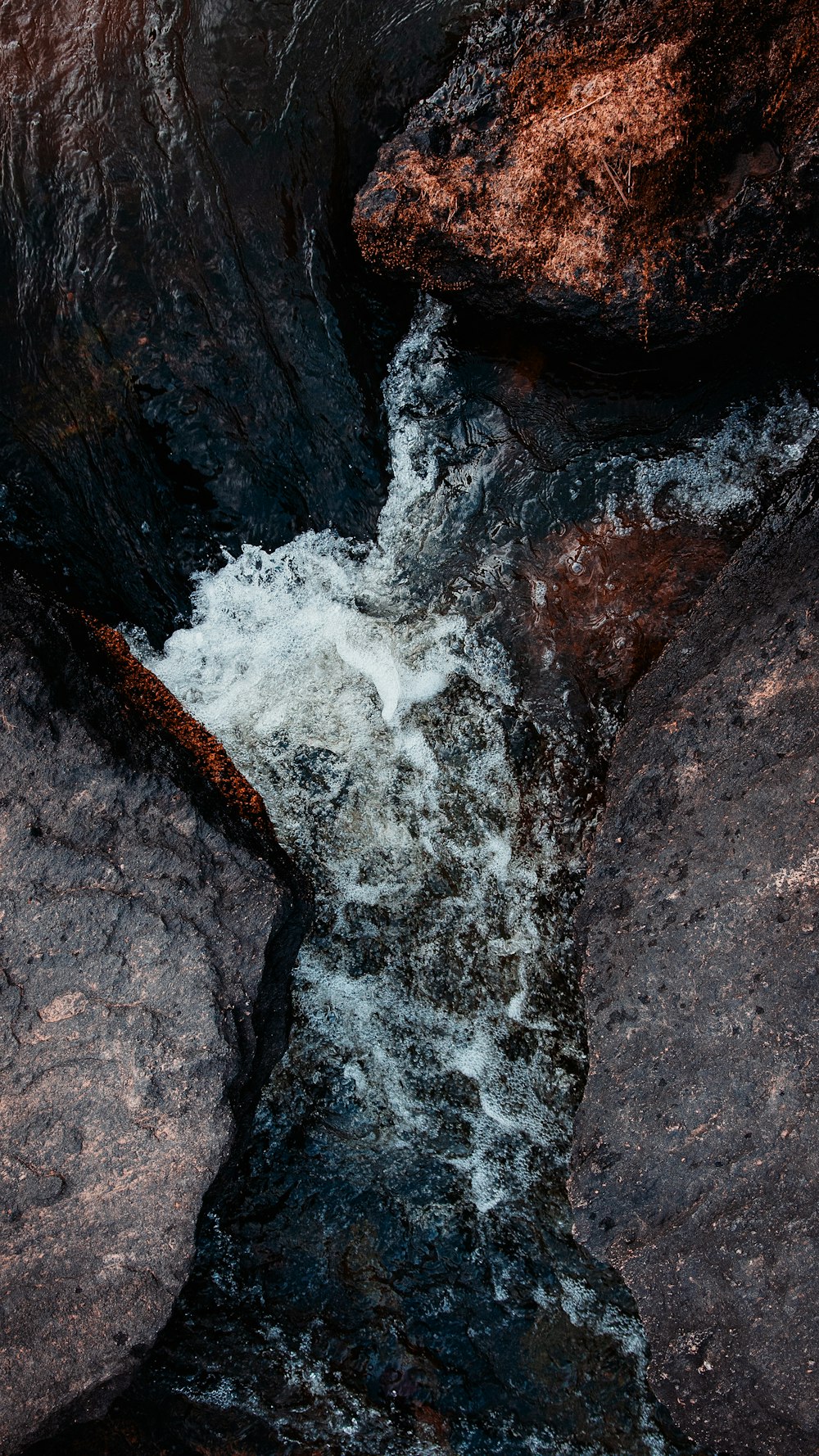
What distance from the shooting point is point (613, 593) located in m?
2.79

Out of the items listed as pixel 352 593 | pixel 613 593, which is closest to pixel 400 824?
pixel 352 593

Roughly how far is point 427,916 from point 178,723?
3.40 feet

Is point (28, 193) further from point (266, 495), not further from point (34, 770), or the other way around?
point (34, 770)

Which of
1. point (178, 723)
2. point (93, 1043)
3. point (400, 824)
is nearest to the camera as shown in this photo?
point (93, 1043)

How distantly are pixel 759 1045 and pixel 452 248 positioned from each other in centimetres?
228

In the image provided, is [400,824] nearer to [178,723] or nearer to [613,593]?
[178,723]

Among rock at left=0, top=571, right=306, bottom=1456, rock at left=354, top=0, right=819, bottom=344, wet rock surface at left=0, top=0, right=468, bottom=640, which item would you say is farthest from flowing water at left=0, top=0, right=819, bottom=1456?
rock at left=0, top=571, right=306, bottom=1456

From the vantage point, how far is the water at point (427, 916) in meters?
2.74

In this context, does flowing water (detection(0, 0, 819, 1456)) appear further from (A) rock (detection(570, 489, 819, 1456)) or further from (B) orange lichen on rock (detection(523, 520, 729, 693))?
(A) rock (detection(570, 489, 819, 1456))

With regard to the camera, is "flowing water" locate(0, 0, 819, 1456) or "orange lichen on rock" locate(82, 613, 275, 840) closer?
"orange lichen on rock" locate(82, 613, 275, 840)

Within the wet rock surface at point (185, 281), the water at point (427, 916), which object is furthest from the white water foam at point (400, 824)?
the wet rock surface at point (185, 281)

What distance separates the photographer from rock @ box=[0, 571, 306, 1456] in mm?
2215

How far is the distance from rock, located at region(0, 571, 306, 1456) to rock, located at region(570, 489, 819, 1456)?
1.03m

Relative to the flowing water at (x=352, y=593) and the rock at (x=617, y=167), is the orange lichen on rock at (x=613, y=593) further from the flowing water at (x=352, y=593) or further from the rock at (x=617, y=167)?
the rock at (x=617, y=167)
